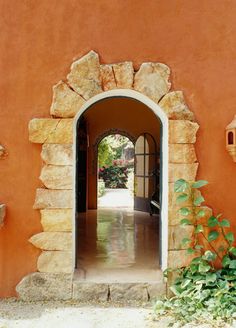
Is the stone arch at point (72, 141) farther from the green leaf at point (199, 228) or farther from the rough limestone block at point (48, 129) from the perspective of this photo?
the green leaf at point (199, 228)

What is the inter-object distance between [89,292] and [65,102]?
2.08m

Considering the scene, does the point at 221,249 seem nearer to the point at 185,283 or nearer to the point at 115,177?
the point at 185,283

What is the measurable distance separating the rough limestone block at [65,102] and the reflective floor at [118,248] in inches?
71.2

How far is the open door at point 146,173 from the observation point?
8867mm

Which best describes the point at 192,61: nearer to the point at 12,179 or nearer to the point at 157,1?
the point at 157,1

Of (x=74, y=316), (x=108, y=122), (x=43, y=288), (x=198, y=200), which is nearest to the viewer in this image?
(x=74, y=316)

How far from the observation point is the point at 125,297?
13.7ft

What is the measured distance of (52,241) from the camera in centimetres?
416

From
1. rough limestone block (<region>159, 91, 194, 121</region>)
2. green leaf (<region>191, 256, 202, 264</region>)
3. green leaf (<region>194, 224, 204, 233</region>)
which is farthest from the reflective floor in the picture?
rough limestone block (<region>159, 91, 194, 121</region>)

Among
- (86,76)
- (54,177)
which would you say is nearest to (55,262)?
(54,177)

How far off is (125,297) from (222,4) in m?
3.44

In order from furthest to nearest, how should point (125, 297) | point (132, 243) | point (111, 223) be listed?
point (111, 223), point (132, 243), point (125, 297)

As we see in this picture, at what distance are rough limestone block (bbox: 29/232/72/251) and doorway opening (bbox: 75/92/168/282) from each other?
449 millimetres

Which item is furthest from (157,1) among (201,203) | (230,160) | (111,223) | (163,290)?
(111,223)
